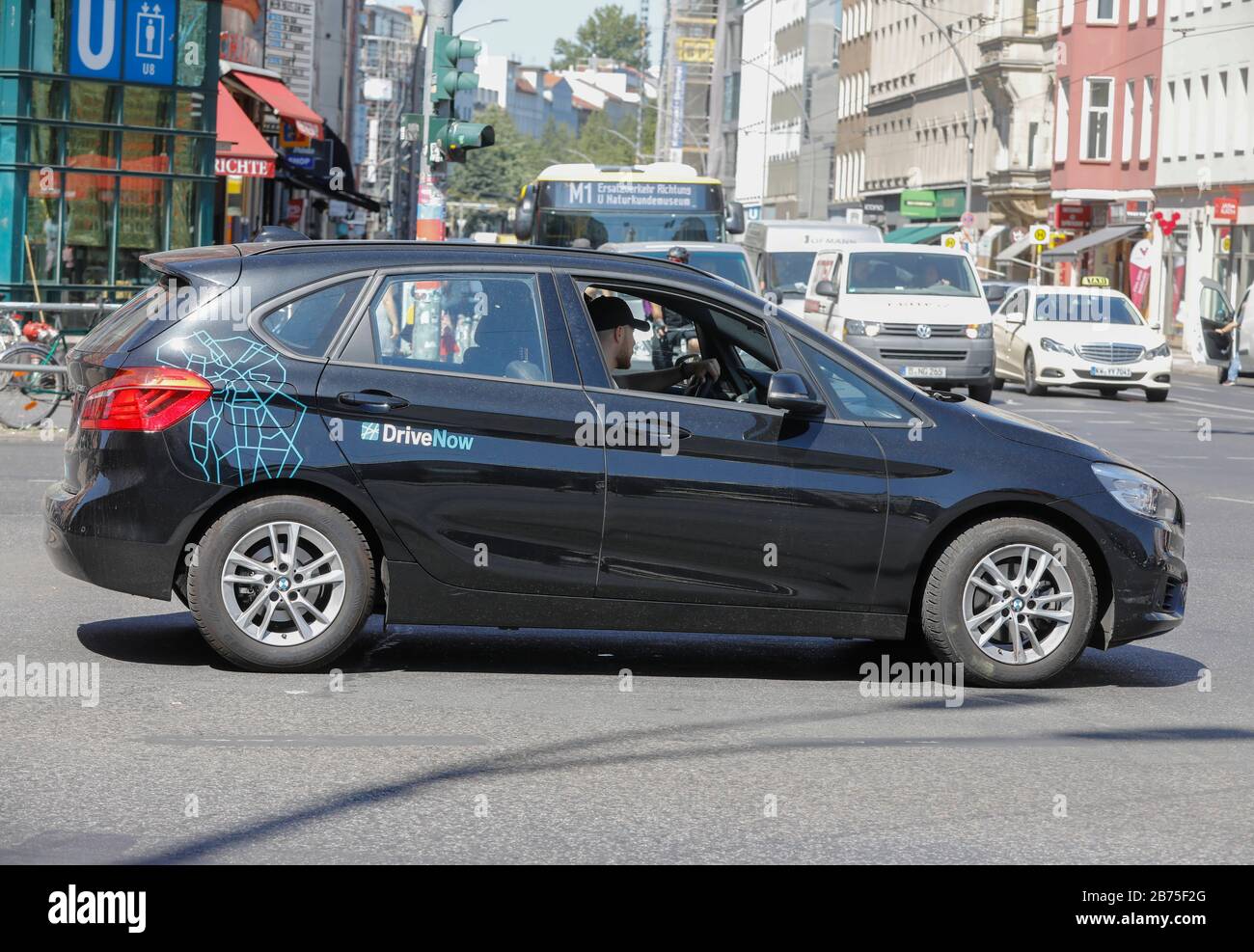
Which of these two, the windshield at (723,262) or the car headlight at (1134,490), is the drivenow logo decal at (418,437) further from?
the windshield at (723,262)

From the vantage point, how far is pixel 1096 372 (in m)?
31.3

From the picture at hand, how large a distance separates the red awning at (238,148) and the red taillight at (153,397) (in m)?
28.9

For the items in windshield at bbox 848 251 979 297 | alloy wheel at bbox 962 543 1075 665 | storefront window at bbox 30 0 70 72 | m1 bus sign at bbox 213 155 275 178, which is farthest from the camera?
m1 bus sign at bbox 213 155 275 178

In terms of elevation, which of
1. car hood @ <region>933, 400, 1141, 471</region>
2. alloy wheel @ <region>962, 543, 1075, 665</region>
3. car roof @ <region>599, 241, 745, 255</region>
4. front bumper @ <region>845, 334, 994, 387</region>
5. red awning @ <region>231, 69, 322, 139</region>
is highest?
red awning @ <region>231, 69, 322, 139</region>

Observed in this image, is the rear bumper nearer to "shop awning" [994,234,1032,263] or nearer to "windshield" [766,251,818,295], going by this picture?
"windshield" [766,251,818,295]

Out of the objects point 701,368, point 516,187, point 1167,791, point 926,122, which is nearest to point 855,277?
point 701,368

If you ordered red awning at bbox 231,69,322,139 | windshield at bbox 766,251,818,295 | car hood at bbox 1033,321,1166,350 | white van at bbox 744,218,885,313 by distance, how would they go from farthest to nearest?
red awning at bbox 231,69,322,139 < white van at bbox 744,218,885,313 < windshield at bbox 766,251,818,295 < car hood at bbox 1033,321,1166,350

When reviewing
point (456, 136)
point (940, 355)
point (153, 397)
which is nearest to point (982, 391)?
point (940, 355)

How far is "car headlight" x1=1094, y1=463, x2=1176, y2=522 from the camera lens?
8203 millimetres

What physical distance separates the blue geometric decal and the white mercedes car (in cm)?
2422

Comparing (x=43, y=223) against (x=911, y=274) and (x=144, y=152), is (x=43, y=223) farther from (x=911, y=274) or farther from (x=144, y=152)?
(x=911, y=274)

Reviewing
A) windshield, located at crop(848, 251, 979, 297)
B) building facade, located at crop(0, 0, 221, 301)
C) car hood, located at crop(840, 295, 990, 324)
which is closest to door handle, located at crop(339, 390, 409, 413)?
car hood, located at crop(840, 295, 990, 324)

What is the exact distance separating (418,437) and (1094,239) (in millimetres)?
56902

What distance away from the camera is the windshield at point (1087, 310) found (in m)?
32.4
